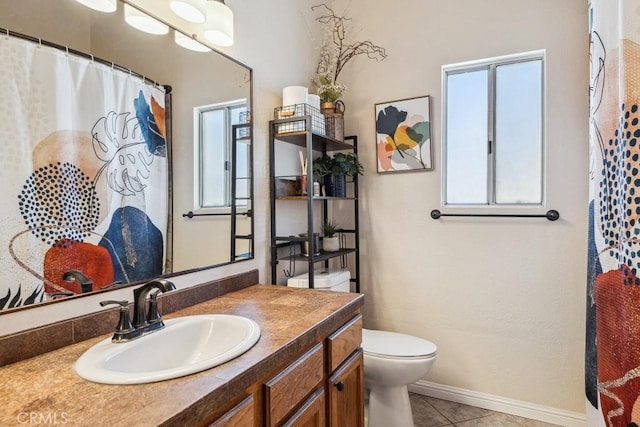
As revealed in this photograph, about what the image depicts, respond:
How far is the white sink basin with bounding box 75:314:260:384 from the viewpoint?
2.57 ft

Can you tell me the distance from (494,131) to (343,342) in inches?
63.7

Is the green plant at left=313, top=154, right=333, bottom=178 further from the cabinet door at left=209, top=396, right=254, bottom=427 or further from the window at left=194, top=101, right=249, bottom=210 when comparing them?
the cabinet door at left=209, top=396, right=254, bottom=427

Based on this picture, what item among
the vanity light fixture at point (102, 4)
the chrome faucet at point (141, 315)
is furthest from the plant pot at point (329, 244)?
the vanity light fixture at point (102, 4)

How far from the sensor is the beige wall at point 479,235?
191cm

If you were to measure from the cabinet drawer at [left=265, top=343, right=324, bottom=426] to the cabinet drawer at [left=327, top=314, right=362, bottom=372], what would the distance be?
0.07 m

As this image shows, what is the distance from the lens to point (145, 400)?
0.69 m

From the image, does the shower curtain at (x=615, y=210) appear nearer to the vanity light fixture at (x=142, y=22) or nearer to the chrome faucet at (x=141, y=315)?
the chrome faucet at (x=141, y=315)

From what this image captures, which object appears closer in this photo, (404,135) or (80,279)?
(80,279)

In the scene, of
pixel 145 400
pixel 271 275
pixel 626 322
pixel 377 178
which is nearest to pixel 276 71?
pixel 377 178

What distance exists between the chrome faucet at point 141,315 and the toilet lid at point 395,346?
3.63ft

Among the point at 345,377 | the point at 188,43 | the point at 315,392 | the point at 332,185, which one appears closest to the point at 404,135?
the point at 332,185

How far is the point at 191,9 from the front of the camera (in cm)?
139

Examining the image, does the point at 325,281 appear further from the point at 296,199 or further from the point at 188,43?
the point at 188,43

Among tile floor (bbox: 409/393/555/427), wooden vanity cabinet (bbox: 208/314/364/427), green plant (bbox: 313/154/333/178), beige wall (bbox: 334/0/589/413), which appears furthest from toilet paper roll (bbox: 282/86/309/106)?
tile floor (bbox: 409/393/555/427)
